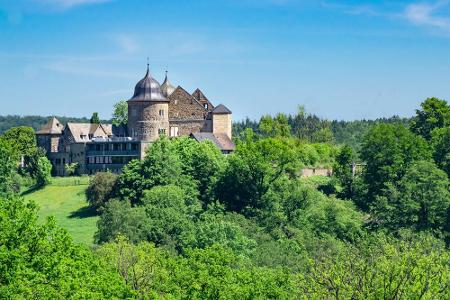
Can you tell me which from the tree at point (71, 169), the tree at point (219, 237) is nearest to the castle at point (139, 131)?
the tree at point (71, 169)

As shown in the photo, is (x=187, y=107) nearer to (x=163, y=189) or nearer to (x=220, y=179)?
(x=220, y=179)

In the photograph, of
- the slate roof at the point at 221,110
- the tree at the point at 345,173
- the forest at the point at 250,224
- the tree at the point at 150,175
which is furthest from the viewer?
the slate roof at the point at 221,110

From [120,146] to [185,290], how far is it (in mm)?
51253

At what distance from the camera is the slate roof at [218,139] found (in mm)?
89200

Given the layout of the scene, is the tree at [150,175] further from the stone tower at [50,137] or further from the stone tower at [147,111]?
the stone tower at [50,137]

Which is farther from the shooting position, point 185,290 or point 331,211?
point 331,211

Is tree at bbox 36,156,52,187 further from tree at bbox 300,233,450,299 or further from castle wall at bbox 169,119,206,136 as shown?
tree at bbox 300,233,450,299

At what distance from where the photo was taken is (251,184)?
7512 centimetres

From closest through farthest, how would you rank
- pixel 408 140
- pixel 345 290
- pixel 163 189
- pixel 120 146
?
1. pixel 345 290
2. pixel 163 189
3. pixel 408 140
4. pixel 120 146

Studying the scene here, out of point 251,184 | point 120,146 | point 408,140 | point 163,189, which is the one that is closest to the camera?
point 163,189

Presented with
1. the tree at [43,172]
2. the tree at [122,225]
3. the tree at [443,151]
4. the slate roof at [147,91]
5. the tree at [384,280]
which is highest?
the slate roof at [147,91]

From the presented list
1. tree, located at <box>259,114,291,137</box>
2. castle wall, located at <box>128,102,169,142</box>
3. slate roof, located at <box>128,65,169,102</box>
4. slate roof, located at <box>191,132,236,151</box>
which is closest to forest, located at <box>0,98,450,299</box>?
slate roof, located at <box>191,132,236,151</box>

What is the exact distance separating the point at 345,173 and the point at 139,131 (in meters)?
21.6

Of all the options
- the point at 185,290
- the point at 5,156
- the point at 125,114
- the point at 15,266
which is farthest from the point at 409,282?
the point at 125,114
